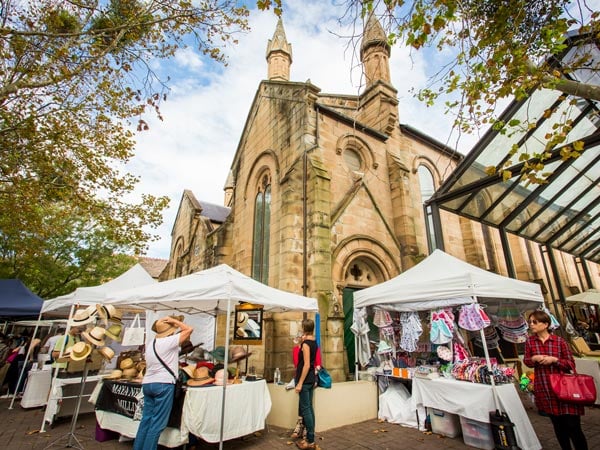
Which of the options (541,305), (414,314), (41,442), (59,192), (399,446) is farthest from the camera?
(59,192)

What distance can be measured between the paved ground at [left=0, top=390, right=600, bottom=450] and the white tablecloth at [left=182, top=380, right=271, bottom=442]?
0.39m

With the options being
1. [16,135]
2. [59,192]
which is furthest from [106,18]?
[59,192]

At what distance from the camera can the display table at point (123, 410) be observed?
434 cm

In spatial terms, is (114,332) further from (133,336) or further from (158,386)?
(133,336)

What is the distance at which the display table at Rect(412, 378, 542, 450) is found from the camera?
14.3ft

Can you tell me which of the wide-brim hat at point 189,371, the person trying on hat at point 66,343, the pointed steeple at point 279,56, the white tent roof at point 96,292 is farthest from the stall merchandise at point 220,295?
the pointed steeple at point 279,56

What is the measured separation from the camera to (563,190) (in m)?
8.16

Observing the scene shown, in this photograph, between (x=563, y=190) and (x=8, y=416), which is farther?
(x=563, y=190)

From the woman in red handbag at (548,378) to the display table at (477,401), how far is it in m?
0.93

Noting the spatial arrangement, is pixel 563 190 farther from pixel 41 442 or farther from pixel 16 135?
pixel 16 135

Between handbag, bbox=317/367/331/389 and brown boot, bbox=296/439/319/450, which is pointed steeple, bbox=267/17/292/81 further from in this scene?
brown boot, bbox=296/439/319/450

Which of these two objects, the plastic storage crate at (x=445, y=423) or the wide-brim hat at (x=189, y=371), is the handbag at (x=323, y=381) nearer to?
the plastic storage crate at (x=445, y=423)

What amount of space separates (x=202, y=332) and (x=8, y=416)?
4.67m

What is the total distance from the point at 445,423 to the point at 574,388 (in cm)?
263
